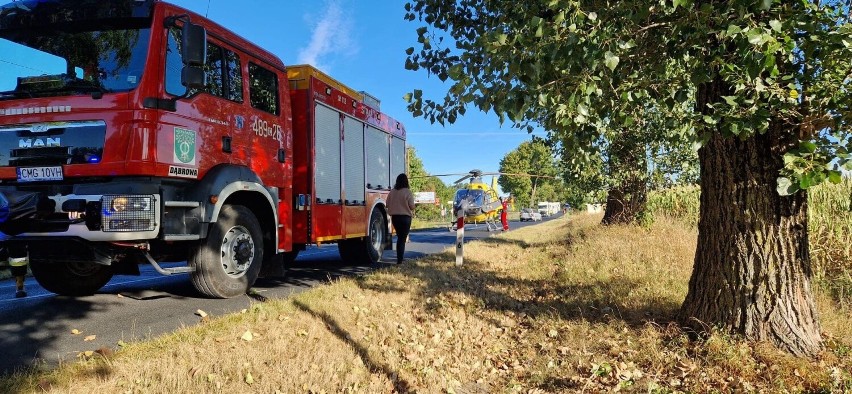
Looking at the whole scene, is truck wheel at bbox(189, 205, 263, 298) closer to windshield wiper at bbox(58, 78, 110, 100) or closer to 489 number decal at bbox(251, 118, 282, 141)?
489 number decal at bbox(251, 118, 282, 141)

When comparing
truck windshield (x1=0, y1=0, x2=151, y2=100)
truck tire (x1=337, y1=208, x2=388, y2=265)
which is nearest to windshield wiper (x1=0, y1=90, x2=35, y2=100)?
truck windshield (x1=0, y1=0, x2=151, y2=100)

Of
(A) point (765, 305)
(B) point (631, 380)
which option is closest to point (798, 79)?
(A) point (765, 305)

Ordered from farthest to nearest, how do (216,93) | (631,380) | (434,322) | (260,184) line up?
(260,184)
(216,93)
(434,322)
(631,380)

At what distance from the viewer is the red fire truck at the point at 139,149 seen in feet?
14.5

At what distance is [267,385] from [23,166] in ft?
11.0

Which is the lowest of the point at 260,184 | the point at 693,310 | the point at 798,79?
the point at 693,310

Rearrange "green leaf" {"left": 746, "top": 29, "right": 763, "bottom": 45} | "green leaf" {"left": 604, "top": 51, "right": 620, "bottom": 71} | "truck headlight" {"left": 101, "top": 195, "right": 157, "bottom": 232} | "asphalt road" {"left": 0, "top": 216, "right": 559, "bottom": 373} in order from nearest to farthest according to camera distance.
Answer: "green leaf" {"left": 746, "top": 29, "right": 763, "bottom": 45}, "green leaf" {"left": 604, "top": 51, "right": 620, "bottom": 71}, "asphalt road" {"left": 0, "top": 216, "right": 559, "bottom": 373}, "truck headlight" {"left": 101, "top": 195, "right": 157, "bottom": 232}

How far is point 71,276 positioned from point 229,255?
1.74m

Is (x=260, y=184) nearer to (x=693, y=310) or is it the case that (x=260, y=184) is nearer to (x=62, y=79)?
(x=62, y=79)

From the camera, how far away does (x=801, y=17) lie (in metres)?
2.68

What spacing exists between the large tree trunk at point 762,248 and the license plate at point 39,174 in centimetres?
533

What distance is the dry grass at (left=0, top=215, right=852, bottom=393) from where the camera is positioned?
125 inches

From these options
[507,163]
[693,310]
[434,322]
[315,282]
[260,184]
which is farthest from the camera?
[507,163]

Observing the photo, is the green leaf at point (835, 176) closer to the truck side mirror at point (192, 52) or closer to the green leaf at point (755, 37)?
the green leaf at point (755, 37)
